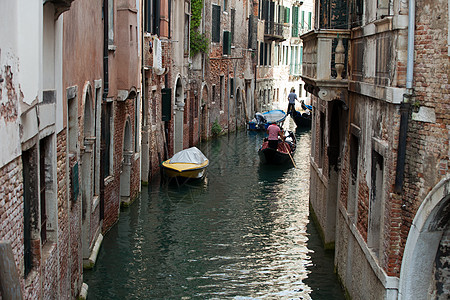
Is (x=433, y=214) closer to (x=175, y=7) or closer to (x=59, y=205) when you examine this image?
(x=59, y=205)

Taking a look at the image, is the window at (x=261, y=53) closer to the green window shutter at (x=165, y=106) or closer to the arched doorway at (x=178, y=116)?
the arched doorway at (x=178, y=116)

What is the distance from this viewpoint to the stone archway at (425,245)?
20.6 feet

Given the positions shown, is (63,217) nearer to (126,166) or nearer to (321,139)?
(321,139)

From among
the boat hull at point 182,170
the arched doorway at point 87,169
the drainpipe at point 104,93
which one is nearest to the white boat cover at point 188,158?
the boat hull at point 182,170

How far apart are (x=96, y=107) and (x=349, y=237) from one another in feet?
14.7

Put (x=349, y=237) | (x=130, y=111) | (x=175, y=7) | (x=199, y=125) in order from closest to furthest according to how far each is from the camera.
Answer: (x=349, y=237) → (x=130, y=111) → (x=175, y=7) → (x=199, y=125)

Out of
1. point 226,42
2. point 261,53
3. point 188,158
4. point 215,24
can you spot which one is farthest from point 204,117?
point 261,53

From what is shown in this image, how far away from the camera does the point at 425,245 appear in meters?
6.64

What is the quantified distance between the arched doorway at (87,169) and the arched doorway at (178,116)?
1136 centimetres

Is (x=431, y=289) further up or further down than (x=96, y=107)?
further down

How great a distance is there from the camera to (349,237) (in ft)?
31.4

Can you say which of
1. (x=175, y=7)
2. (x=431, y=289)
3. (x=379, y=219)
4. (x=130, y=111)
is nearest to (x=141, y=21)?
(x=130, y=111)

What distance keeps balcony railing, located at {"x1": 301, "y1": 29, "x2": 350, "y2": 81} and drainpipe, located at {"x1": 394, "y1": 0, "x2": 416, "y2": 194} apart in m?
2.68

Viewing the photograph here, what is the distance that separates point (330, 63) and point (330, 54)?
0.12 m
